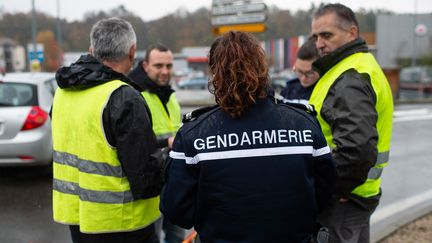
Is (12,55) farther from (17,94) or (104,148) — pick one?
(104,148)

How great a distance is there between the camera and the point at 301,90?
424cm

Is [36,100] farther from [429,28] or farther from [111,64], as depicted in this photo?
[429,28]

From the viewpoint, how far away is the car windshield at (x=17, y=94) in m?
6.23

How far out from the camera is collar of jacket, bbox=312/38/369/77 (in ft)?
8.14

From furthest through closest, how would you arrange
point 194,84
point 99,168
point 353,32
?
point 194,84
point 353,32
point 99,168

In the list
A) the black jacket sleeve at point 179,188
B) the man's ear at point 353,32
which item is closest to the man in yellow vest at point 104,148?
the black jacket sleeve at point 179,188

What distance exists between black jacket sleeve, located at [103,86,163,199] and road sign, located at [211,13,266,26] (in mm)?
12141

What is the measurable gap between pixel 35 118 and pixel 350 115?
16.8 feet

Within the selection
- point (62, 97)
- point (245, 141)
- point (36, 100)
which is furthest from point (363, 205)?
point (36, 100)

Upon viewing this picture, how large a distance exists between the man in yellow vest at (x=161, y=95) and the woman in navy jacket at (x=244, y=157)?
53.8 inches

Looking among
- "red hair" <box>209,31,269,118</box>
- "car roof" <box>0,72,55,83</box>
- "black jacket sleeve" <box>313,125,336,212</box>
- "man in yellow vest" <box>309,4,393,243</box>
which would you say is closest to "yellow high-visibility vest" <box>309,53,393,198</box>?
"man in yellow vest" <box>309,4,393,243</box>

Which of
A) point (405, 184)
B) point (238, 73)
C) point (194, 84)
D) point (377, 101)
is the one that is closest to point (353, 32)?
point (377, 101)

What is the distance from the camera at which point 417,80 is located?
90.2ft

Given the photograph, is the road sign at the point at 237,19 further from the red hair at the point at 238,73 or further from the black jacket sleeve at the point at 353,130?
the red hair at the point at 238,73
